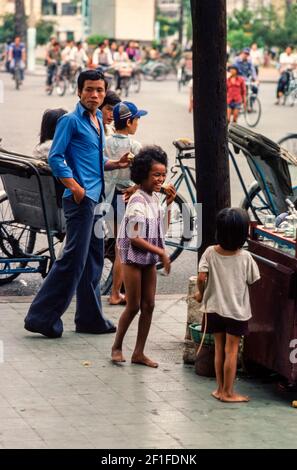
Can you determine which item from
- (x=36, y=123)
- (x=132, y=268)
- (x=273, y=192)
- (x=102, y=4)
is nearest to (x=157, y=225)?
(x=132, y=268)

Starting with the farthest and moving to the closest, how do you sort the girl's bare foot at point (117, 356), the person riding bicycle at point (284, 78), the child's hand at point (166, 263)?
the person riding bicycle at point (284, 78) → the girl's bare foot at point (117, 356) → the child's hand at point (166, 263)

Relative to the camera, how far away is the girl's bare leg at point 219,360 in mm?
7035

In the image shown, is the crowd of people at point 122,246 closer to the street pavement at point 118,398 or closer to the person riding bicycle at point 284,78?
the street pavement at point 118,398

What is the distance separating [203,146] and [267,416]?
2.00 meters

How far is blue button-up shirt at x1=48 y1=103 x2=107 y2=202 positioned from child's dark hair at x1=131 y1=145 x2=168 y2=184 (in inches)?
27.2

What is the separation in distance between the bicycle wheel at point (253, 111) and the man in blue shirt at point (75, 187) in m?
20.1

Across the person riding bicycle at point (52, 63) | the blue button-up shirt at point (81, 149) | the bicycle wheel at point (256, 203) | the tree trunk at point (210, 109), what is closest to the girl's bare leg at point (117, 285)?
the blue button-up shirt at point (81, 149)

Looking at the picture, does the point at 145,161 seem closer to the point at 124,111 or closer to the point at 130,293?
the point at 130,293

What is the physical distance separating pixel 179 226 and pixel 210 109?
3.17 meters

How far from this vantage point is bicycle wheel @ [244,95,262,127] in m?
28.5

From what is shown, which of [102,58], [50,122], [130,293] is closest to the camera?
[130,293]

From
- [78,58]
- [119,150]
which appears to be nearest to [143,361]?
[119,150]

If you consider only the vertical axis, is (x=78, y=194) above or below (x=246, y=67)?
above

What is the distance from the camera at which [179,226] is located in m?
10.9
